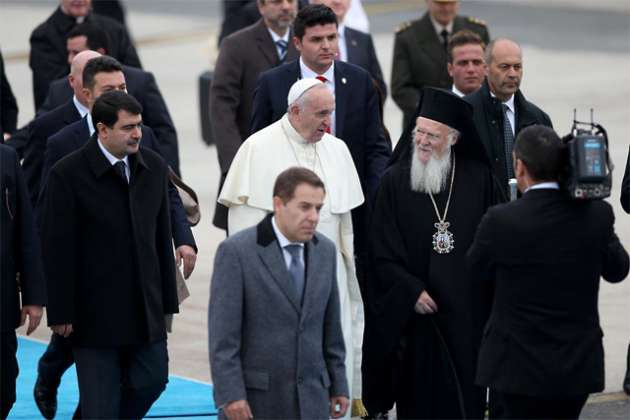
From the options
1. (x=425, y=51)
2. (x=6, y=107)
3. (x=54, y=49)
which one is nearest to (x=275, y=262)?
(x=6, y=107)

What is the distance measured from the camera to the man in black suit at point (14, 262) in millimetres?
7898

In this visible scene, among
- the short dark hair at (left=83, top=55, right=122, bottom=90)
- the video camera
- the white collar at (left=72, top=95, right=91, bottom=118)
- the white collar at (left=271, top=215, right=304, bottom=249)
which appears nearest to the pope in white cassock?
the short dark hair at (left=83, top=55, right=122, bottom=90)

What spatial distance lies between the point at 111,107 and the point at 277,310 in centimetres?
148

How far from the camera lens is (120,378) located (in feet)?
26.7

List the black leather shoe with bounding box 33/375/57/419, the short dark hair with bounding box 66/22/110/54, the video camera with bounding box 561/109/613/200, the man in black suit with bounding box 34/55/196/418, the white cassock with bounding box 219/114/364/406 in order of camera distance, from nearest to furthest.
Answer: the video camera with bounding box 561/109/613/200 < the white cassock with bounding box 219/114/364/406 < the man in black suit with bounding box 34/55/196/418 < the black leather shoe with bounding box 33/375/57/419 < the short dark hair with bounding box 66/22/110/54

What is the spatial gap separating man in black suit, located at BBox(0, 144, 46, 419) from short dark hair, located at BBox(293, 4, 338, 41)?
7.12 feet

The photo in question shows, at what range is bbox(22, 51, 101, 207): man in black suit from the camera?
30.7 ft

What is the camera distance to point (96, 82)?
8.74 meters

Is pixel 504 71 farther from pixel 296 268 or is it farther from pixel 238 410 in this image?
pixel 238 410

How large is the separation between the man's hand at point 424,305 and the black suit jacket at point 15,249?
178cm

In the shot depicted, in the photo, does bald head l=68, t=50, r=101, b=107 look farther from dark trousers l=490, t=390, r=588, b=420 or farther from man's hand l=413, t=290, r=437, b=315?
dark trousers l=490, t=390, r=588, b=420

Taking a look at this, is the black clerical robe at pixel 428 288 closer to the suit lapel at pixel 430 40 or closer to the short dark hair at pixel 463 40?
the short dark hair at pixel 463 40

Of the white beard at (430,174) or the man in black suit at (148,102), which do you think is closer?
the white beard at (430,174)

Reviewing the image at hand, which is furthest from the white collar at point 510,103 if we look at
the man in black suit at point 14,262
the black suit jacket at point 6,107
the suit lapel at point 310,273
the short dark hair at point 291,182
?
the black suit jacket at point 6,107
